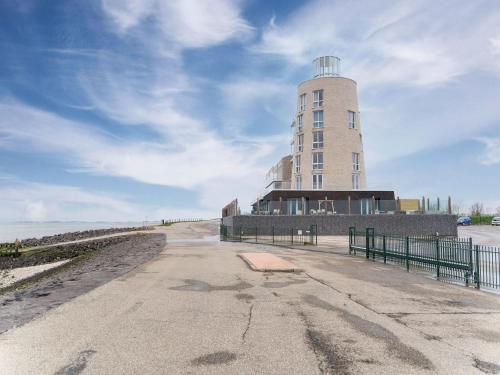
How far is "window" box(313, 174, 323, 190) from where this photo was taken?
58.9m

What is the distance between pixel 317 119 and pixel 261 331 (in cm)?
5482

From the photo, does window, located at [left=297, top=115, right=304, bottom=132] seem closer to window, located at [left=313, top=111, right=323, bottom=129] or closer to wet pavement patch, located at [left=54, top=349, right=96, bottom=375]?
window, located at [left=313, top=111, right=323, bottom=129]

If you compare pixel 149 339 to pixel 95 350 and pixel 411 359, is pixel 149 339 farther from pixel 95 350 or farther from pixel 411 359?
pixel 411 359

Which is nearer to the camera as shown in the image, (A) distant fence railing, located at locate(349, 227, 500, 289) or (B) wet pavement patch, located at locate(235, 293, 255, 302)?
(B) wet pavement patch, located at locate(235, 293, 255, 302)

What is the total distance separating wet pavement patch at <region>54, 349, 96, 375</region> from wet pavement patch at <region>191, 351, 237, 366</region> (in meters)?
1.60

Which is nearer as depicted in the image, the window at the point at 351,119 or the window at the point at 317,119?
the window at the point at 317,119

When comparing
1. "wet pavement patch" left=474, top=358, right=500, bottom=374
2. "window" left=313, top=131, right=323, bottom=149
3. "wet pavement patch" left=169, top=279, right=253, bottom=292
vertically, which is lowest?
"wet pavement patch" left=474, top=358, right=500, bottom=374

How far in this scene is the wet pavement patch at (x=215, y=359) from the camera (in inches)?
250

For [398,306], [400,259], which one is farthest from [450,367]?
[400,259]

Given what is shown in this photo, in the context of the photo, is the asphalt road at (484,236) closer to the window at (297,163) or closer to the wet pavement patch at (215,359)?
the window at (297,163)

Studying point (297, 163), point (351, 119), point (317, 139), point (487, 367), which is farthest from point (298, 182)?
point (487, 367)

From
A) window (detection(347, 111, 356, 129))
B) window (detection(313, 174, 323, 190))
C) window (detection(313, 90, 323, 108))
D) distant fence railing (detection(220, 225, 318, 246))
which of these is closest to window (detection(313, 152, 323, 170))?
window (detection(313, 174, 323, 190))

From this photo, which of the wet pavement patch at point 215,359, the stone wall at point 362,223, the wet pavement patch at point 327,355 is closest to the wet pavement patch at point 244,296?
the wet pavement patch at point 327,355

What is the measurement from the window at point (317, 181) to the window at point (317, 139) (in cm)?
423
